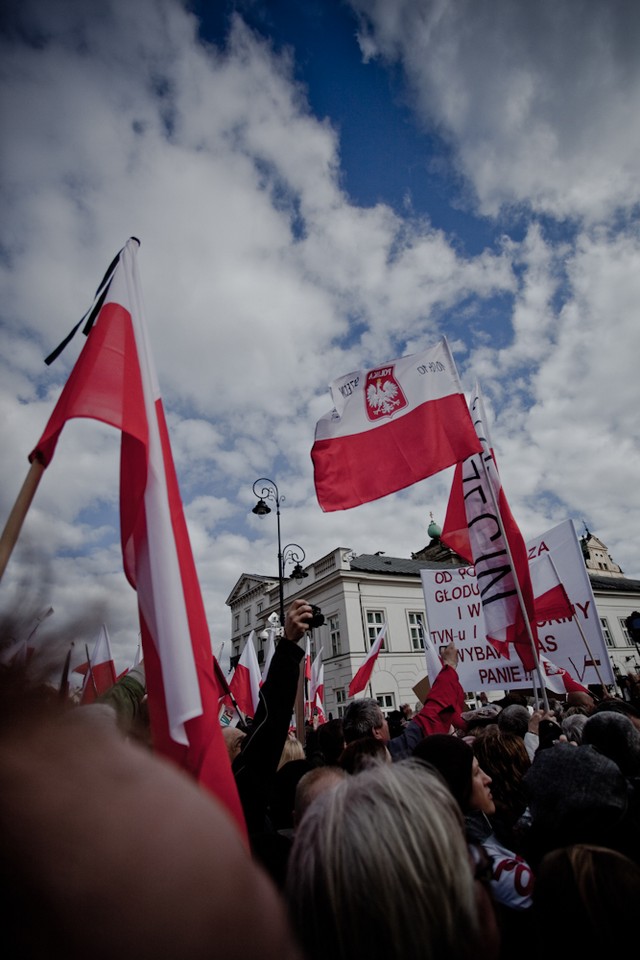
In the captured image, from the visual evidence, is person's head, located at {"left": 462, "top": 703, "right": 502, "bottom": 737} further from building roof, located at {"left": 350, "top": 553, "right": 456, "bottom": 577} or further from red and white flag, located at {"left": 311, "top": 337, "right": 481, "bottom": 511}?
building roof, located at {"left": 350, "top": 553, "right": 456, "bottom": 577}

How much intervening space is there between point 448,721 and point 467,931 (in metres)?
2.91

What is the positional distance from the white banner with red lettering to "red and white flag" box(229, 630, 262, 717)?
3.47 meters

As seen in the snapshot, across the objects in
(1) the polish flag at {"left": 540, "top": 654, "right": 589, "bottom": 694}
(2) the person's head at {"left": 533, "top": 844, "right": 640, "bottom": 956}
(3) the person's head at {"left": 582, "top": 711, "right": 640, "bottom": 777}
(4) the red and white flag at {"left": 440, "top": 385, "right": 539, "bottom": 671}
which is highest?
(4) the red and white flag at {"left": 440, "top": 385, "right": 539, "bottom": 671}

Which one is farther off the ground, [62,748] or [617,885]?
[62,748]

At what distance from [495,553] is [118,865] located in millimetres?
5250

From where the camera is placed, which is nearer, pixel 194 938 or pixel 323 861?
pixel 194 938

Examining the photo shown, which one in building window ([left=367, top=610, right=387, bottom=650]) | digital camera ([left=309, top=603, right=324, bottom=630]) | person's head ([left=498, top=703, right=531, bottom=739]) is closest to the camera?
digital camera ([left=309, top=603, right=324, bottom=630])

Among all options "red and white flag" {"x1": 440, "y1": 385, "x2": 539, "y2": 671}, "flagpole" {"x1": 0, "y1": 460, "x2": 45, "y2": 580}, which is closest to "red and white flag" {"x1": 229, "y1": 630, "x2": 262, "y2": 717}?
"red and white flag" {"x1": 440, "y1": 385, "x2": 539, "y2": 671}

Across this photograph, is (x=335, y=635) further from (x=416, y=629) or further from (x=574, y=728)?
(x=574, y=728)

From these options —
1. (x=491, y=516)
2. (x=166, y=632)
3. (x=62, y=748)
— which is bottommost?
(x=62, y=748)

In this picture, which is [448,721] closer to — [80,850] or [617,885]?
[617,885]

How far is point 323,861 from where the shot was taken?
3.72 ft

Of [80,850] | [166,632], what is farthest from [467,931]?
[166,632]

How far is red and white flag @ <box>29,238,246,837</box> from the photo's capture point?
1.67m
